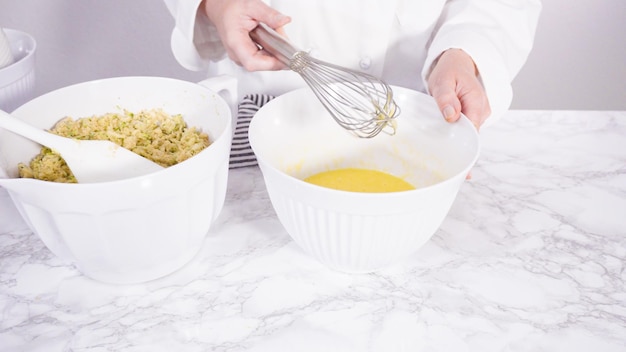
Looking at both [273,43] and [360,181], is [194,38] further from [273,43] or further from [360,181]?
[360,181]

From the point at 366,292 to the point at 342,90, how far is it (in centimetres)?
25

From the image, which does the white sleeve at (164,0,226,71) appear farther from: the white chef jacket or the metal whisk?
the metal whisk

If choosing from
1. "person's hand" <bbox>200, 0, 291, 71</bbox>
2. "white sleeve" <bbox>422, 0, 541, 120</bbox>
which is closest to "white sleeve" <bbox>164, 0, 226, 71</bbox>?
"person's hand" <bbox>200, 0, 291, 71</bbox>

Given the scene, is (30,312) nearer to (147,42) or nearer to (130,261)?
(130,261)

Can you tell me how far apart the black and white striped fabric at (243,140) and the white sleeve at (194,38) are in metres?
0.14

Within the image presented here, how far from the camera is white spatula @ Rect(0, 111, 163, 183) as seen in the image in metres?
0.58

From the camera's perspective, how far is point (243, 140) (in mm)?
803

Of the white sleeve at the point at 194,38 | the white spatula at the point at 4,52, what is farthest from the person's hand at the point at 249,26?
the white spatula at the point at 4,52

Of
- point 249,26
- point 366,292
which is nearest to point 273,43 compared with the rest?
point 249,26

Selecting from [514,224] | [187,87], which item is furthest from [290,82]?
[514,224]

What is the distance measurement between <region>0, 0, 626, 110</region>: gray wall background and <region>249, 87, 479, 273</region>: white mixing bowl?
1.01 metres

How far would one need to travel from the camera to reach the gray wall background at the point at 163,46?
61.3 inches

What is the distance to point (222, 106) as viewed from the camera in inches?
25.7

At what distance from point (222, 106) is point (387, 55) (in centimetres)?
39
